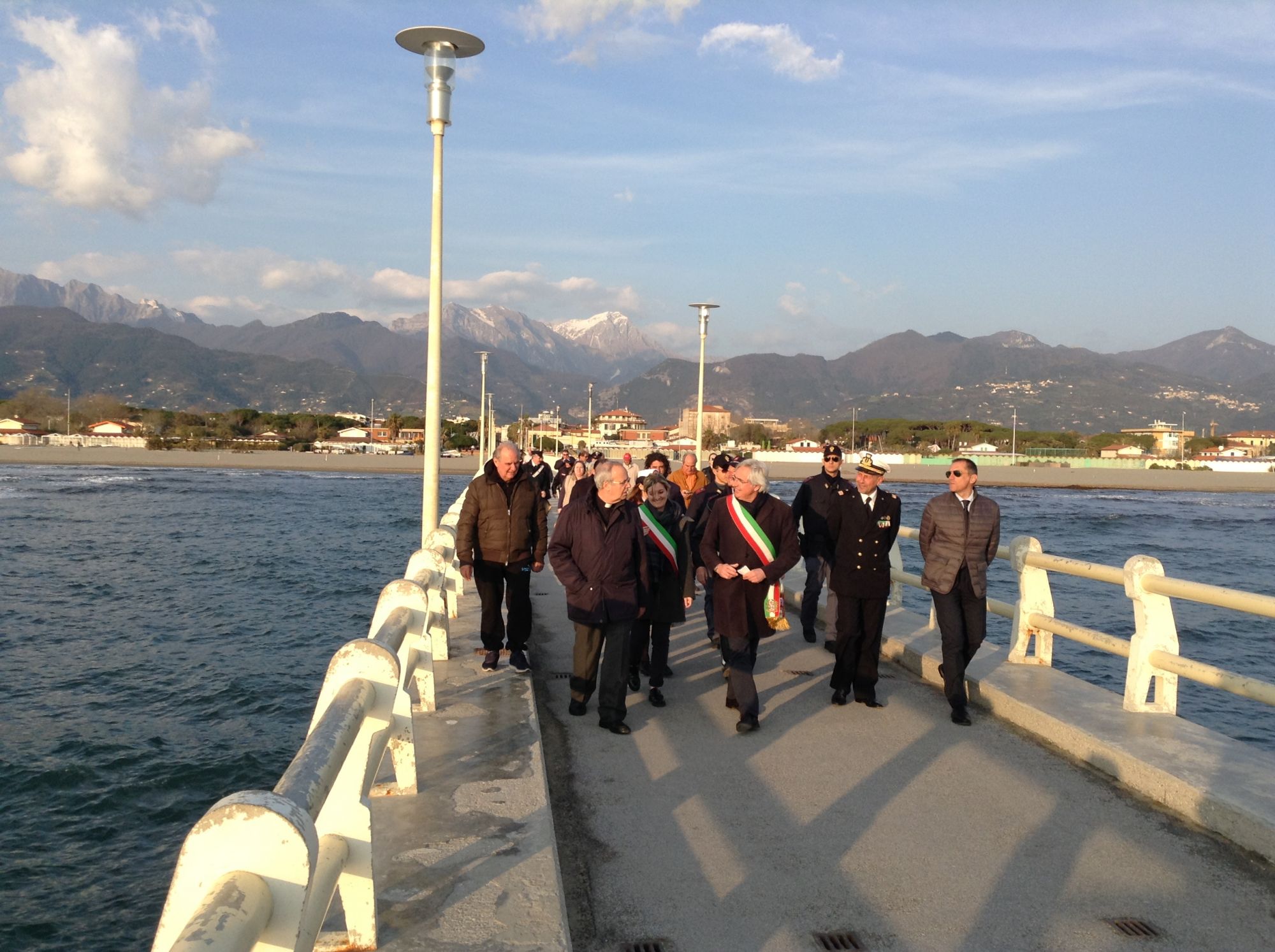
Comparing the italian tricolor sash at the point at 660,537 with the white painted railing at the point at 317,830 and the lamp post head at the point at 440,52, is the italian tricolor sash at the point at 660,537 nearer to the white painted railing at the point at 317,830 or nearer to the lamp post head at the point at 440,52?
the white painted railing at the point at 317,830

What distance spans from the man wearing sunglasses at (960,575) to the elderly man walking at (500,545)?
2.99 metres

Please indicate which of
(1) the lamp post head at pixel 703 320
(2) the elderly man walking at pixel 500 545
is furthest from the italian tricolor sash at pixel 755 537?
(1) the lamp post head at pixel 703 320

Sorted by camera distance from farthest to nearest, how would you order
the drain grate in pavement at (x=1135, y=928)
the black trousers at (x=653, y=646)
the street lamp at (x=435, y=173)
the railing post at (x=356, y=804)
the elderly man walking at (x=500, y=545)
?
1. the street lamp at (x=435, y=173)
2. the elderly man walking at (x=500, y=545)
3. the black trousers at (x=653, y=646)
4. the drain grate in pavement at (x=1135, y=928)
5. the railing post at (x=356, y=804)

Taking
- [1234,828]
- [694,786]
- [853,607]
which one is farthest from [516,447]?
[1234,828]

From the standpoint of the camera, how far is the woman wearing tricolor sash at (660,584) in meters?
7.96

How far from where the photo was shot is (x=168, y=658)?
13953 mm

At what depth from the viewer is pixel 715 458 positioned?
11547 mm

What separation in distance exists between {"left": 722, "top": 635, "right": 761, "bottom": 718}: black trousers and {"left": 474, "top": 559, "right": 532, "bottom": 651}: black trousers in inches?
69.5

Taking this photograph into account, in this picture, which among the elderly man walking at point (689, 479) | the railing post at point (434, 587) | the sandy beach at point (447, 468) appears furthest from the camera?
the sandy beach at point (447, 468)

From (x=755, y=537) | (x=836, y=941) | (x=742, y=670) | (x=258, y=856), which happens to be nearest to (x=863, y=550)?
(x=755, y=537)

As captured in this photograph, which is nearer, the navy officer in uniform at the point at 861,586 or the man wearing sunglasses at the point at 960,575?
the man wearing sunglasses at the point at 960,575

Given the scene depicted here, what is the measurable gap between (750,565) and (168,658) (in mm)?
10152

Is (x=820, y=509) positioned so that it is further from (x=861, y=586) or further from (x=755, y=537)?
(x=755, y=537)

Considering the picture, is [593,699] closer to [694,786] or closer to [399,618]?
[694,786]
